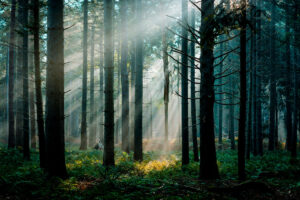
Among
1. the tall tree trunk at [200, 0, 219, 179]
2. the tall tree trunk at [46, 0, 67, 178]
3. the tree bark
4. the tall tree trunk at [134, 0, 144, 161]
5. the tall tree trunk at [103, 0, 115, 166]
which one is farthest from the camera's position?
the tall tree trunk at [134, 0, 144, 161]

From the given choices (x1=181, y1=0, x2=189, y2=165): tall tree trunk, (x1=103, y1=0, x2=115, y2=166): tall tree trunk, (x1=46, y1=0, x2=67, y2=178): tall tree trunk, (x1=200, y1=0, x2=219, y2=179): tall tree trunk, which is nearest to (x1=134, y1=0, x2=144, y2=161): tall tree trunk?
(x1=181, y1=0, x2=189, y2=165): tall tree trunk

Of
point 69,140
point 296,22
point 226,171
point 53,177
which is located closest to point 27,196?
point 53,177

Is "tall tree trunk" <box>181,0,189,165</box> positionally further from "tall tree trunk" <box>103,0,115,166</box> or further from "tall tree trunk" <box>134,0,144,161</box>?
"tall tree trunk" <box>103,0,115,166</box>

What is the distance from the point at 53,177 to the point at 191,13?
37.4 feet

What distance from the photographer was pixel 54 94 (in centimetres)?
598

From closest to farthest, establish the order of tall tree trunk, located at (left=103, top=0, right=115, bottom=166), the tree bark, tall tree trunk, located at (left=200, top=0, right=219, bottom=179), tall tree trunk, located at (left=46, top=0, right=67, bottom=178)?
tall tree trunk, located at (left=46, top=0, right=67, bottom=178) < tall tree trunk, located at (left=200, top=0, right=219, bottom=179) < tall tree trunk, located at (left=103, top=0, right=115, bottom=166) < the tree bark

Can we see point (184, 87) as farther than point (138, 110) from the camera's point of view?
No

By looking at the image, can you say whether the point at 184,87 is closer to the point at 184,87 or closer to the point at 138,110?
the point at 184,87

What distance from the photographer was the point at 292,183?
664 cm

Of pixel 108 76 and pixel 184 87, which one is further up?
pixel 108 76

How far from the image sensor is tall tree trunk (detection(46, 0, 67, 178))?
5.95 meters

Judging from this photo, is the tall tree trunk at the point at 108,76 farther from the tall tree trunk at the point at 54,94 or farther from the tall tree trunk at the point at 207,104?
the tall tree trunk at the point at 207,104

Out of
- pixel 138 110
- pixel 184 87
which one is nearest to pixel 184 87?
pixel 184 87

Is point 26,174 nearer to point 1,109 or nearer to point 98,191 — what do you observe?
point 98,191
